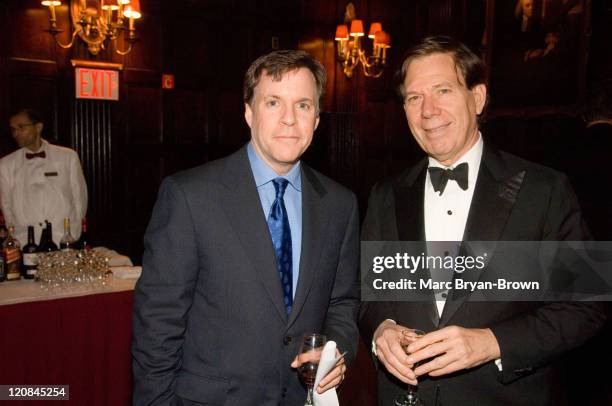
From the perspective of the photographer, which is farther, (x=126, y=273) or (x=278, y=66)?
(x=126, y=273)

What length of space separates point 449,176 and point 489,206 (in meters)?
0.17

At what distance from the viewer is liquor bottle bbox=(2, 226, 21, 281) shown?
3.51 meters

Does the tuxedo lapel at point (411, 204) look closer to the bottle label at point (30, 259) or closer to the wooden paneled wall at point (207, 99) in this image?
the bottle label at point (30, 259)

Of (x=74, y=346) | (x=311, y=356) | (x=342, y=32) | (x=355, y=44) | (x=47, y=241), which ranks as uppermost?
(x=342, y=32)

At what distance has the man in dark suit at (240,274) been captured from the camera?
5.31 feet

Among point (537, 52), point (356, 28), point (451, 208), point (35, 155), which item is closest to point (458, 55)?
point (451, 208)

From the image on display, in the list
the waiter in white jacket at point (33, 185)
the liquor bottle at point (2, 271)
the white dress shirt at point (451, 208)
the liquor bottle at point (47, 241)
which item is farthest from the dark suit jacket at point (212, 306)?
the waiter in white jacket at point (33, 185)

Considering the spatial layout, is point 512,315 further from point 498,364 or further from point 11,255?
point 11,255

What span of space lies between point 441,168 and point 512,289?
48 cm

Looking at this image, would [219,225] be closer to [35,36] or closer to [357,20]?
[35,36]

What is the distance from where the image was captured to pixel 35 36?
19.9 feet

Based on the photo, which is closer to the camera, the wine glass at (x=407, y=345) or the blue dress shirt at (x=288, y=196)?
the wine glass at (x=407, y=345)

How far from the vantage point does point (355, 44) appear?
A: 782cm

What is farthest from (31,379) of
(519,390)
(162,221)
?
(519,390)
